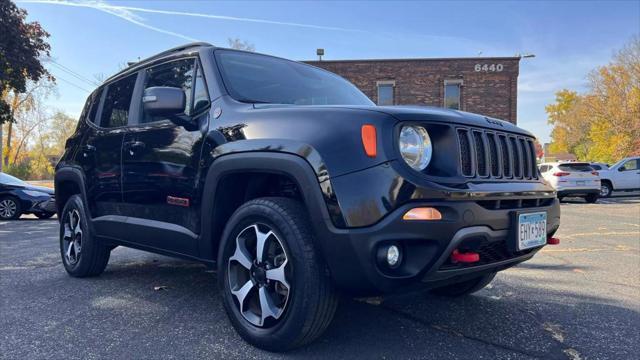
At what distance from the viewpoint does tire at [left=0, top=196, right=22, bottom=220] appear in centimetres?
1032

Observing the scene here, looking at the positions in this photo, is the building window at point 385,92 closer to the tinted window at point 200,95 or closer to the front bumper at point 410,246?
the tinted window at point 200,95

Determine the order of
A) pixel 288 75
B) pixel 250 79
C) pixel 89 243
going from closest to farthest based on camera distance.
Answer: pixel 250 79 < pixel 288 75 < pixel 89 243

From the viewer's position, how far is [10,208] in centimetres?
1035

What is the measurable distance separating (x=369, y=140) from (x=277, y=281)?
88cm

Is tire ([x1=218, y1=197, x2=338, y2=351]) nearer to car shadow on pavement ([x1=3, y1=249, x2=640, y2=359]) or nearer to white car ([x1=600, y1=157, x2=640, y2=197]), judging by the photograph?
car shadow on pavement ([x1=3, y1=249, x2=640, y2=359])

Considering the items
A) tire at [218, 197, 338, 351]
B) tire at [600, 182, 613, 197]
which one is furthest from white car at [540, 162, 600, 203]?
tire at [218, 197, 338, 351]

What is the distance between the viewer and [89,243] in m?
3.87

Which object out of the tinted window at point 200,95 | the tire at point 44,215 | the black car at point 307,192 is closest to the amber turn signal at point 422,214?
the black car at point 307,192

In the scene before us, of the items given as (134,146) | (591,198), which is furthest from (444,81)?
(134,146)

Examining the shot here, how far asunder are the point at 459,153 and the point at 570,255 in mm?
3948

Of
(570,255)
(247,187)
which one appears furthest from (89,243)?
(570,255)

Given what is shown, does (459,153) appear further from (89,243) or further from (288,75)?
(89,243)

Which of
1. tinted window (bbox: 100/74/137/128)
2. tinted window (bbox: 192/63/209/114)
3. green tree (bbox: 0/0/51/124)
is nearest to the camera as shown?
tinted window (bbox: 192/63/209/114)

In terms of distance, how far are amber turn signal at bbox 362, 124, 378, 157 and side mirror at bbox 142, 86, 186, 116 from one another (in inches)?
50.8
